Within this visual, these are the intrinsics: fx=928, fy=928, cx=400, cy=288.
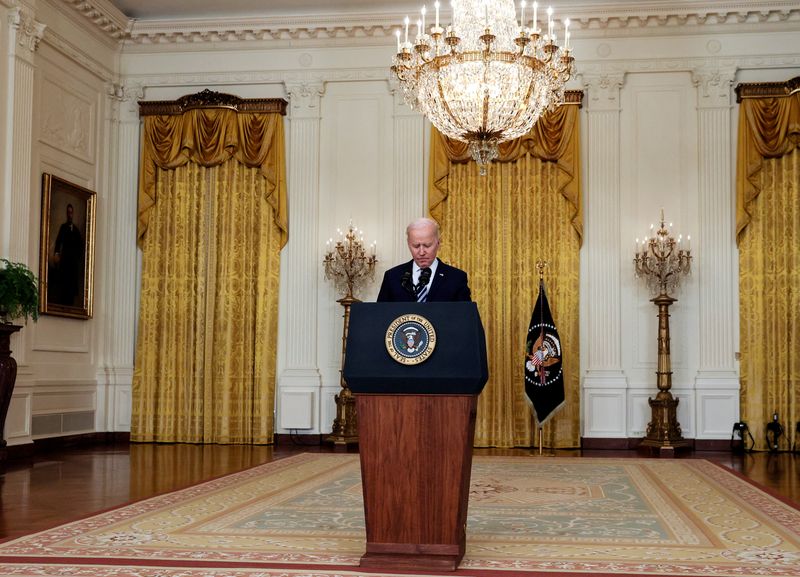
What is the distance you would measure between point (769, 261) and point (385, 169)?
15.5 ft

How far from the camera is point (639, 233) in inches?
438

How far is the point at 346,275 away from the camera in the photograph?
11281mm

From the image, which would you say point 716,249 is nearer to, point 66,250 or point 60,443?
point 66,250

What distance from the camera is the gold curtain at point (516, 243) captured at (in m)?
11.0

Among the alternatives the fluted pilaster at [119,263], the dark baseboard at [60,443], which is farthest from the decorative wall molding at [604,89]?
the dark baseboard at [60,443]

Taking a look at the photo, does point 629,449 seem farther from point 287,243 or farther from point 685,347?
point 287,243

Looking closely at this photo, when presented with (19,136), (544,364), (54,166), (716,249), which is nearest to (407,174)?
(544,364)

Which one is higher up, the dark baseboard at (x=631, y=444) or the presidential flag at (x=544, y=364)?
the presidential flag at (x=544, y=364)

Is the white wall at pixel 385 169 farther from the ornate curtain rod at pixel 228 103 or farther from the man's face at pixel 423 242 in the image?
the man's face at pixel 423 242

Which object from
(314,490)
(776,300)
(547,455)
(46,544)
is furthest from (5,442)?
(776,300)

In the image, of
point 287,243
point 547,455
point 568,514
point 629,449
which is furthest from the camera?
point 287,243

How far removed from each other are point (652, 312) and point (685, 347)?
56 cm

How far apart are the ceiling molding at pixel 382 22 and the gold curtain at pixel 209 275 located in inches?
41.9

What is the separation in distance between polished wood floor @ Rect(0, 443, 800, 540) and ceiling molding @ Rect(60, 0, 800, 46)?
510cm
